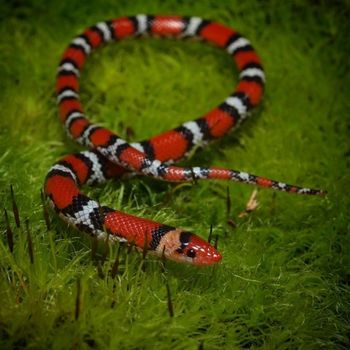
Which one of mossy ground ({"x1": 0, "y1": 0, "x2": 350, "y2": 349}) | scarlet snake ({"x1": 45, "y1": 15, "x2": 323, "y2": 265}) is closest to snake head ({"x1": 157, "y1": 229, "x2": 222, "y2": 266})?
scarlet snake ({"x1": 45, "y1": 15, "x2": 323, "y2": 265})

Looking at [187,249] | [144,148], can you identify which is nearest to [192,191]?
[144,148]

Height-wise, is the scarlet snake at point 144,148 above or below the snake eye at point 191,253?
above

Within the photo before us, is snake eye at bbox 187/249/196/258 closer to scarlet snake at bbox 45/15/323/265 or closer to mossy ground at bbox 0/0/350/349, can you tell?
scarlet snake at bbox 45/15/323/265

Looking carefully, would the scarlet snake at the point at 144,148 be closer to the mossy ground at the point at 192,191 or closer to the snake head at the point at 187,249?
the snake head at the point at 187,249

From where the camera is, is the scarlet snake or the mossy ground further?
the scarlet snake

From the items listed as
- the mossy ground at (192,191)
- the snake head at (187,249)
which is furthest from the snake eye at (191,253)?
the mossy ground at (192,191)

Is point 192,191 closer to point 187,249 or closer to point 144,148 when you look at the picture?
point 144,148
